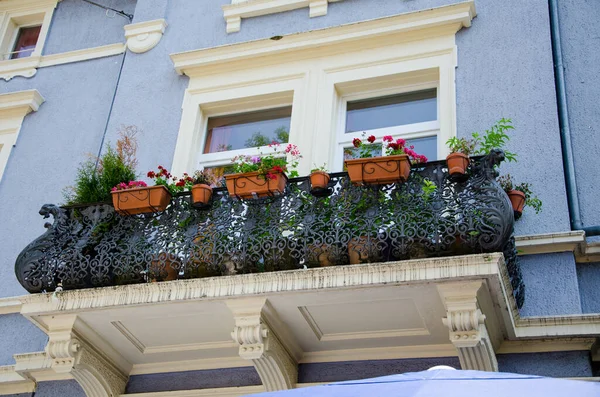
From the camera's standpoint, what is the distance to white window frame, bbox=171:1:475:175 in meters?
9.33

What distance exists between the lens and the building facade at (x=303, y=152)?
7320 mm

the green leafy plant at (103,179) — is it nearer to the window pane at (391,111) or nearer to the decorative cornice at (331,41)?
the decorative cornice at (331,41)

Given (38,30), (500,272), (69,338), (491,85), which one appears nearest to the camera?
(500,272)

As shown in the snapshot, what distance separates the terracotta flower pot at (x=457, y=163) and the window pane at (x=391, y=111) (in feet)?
6.61

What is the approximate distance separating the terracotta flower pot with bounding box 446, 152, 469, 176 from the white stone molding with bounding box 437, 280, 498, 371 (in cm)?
99

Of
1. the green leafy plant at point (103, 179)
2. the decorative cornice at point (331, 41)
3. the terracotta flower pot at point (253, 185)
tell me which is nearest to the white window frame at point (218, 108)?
the decorative cornice at point (331, 41)

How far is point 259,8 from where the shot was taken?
35.0 feet

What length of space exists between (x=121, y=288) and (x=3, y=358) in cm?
235

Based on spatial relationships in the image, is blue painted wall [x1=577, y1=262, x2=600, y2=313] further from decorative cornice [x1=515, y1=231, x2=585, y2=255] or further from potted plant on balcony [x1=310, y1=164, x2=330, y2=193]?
potted plant on balcony [x1=310, y1=164, x2=330, y2=193]

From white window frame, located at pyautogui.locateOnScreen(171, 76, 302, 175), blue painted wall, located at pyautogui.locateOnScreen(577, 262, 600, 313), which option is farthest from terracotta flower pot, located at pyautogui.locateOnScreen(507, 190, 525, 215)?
white window frame, located at pyautogui.locateOnScreen(171, 76, 302, 175)

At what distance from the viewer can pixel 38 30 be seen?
12516mm

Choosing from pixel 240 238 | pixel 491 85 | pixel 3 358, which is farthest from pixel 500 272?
pixel 3 358

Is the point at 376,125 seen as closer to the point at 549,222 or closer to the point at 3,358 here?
the point at 549,222

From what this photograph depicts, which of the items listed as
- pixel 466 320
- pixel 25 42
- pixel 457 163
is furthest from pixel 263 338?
pixel 25 42
